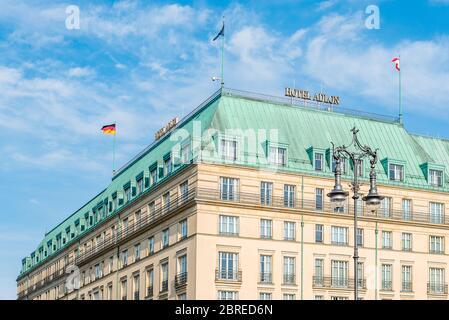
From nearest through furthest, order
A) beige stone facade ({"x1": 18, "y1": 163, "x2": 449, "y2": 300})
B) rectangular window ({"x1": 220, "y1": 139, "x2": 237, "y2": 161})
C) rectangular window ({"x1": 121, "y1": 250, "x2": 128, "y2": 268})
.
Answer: beige stone facade ({"x1": 18, "y1": 163, "x2": 449, "y2": 300}) < rectangular window ({"x1": 220, "y1": 139, "x2": 237, "y2": 161}) < rectangular window ({"x1": 121, "y1": 250, "x2": 128, "y2": 268})

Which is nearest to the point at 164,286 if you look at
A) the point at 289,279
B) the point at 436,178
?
the point at 289,279

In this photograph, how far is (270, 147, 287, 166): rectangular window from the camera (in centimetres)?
7344

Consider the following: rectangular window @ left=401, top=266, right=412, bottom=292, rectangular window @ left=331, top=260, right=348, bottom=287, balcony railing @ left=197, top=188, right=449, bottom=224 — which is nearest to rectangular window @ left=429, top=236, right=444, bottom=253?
balcony railing @ left=197, top=188, right=449, bottom=224

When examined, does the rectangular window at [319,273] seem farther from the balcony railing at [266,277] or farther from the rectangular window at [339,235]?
the balcony railing at [266,277]

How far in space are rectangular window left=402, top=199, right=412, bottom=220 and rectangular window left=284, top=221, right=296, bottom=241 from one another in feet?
37.5

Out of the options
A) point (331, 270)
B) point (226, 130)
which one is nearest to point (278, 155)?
point (226, 130)

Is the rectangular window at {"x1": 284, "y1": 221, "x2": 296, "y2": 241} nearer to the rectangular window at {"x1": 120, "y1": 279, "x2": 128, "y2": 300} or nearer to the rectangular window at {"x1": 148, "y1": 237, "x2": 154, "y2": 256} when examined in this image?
the rectangular window at {"x1": 148, "y1": 237, "x2": 154, "y2": 256}

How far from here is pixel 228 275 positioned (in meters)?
69.3

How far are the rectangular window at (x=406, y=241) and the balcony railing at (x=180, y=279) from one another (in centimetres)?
2057

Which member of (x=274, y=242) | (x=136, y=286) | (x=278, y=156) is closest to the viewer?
(x=274, y=242)

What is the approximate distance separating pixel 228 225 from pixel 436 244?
21.0 metres

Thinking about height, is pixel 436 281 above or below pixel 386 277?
below

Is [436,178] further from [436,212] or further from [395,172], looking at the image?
[395,172]

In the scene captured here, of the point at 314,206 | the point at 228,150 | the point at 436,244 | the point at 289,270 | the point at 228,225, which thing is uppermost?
the point at 228,150
